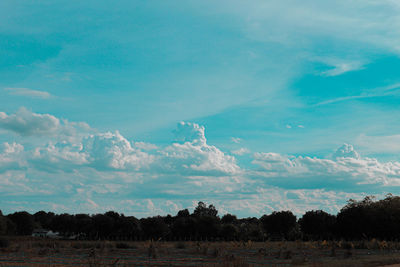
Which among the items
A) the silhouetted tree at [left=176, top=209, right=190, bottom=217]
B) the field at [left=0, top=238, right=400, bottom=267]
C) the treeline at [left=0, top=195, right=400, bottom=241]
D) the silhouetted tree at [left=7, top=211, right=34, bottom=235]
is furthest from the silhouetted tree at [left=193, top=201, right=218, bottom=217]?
the field at [left=0, top=238, right=400, bottom=267]

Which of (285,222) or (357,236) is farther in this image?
→ (285,222)

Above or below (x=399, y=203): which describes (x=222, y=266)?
below

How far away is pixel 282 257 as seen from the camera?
3556 centimetres

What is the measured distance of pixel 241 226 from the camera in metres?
→ 102

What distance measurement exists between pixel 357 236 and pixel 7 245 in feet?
177

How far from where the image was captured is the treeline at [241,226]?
72.8 metres

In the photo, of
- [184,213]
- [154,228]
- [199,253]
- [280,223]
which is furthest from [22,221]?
[199,253]

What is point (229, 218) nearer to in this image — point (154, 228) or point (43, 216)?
point (154, 228)

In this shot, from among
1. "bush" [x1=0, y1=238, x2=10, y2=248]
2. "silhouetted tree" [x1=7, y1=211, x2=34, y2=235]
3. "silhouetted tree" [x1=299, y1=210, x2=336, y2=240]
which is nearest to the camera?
"bush" [x1=0, y1=238, x2=10, y2=248]

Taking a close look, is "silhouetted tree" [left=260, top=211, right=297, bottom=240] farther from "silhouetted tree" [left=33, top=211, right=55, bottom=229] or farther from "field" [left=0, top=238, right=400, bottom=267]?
"silhouetted tree" [left=33, top=211, right=55, bottom=229]

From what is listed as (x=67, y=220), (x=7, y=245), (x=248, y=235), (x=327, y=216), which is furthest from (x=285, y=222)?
(x=7, y=245)

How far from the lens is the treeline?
2864 inches

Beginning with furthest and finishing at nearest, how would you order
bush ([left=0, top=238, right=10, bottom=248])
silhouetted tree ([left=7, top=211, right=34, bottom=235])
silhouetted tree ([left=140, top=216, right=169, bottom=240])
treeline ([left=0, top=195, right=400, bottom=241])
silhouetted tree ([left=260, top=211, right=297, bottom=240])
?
silhouetted tree ([left=7, top=211, right=34, bottom=235]), silhouetted tree ([left=260, top=211, right=297, bottom=240]), silhouetted tree ([left=140, top=216, right=169, bottom=240]), treeline ([left=0, top=195, right=400, bottom=241]), bush ([left=0, top=238, right=10, bottom=248])

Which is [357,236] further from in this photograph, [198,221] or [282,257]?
[282,257]
